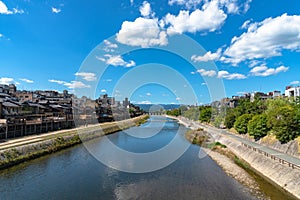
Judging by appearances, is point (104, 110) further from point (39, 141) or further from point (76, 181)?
point (76, 181)

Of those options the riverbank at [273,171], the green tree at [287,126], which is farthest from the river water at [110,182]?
the green tree at [287,126]

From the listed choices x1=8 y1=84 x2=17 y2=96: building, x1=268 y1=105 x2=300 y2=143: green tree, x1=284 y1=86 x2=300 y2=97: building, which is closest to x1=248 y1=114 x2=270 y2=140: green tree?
x1=268 y1=105 x2=300 y2=143: green tree

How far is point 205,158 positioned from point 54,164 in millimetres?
17153

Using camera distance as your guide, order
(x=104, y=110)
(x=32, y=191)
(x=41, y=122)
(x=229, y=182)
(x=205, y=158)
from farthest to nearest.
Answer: (x=104, y=110), (x=41, y=122), (x=205, y=158), (x=229, y=182), (x=32, y=191)

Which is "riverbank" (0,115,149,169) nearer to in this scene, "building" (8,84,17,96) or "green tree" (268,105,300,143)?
"green tree" (268,105,300,143)

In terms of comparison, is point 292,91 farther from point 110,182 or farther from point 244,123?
point 110,182

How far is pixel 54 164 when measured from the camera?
76.3 ft

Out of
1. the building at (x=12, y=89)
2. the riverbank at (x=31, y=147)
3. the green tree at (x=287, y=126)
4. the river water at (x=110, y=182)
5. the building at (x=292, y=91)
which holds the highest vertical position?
the building at (x=12, y=89)

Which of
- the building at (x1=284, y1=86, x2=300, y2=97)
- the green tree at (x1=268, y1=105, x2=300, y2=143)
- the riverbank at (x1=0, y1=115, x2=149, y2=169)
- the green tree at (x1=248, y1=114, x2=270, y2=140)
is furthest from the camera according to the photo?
the building at (x1=284, y1=86, x2=300, y2=97)

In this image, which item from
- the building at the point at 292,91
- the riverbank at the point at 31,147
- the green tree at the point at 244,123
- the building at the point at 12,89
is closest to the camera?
the riverbank at the point at 31,147

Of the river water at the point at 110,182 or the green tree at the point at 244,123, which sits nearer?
the river water at the point at 110,182

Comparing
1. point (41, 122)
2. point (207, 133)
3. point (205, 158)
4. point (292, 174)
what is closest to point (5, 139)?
point (41, 122)

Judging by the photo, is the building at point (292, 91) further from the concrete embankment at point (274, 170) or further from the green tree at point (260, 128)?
the concrete embankment at point (274, 170)

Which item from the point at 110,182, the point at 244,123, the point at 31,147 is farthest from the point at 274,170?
the point at 31,147
